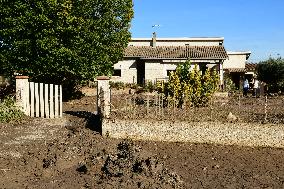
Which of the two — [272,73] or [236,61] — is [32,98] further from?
[236,61]

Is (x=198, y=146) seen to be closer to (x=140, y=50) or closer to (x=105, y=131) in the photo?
(x=105, y=131)

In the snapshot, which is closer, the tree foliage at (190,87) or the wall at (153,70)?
the tree foliage at (190,87)

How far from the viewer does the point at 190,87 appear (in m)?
19.6

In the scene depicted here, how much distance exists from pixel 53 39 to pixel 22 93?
3891mm

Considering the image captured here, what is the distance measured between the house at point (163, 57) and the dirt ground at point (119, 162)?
57.2ft

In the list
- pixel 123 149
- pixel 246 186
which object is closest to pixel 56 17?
pixel 123 149

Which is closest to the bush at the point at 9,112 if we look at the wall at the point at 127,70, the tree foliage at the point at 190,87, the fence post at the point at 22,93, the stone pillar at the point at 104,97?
the fence post at the point at 22,93

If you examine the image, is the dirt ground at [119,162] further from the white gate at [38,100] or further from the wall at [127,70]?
the wall at [127,70]

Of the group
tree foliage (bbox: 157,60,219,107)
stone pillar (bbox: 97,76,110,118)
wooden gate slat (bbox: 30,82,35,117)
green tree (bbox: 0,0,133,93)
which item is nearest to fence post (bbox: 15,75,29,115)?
wooden gate slat (bbox: 30,82,35,117)

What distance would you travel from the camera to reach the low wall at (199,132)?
47.0ft

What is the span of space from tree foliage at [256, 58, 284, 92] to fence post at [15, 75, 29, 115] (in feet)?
69.5

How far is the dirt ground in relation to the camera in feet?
33.9

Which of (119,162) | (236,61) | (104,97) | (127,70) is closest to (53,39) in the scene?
(104,97)

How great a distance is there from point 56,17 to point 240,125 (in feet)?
38.0
